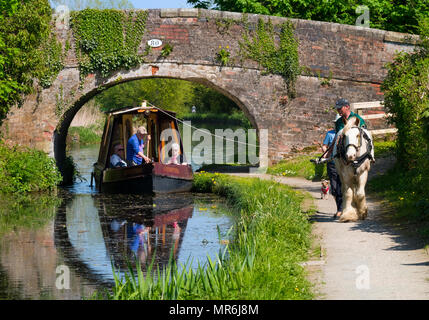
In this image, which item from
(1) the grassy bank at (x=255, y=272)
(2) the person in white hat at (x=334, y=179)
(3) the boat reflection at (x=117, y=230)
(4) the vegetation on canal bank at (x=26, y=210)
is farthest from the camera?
(4) the vegetation on canal bank at (x=26, y=210)

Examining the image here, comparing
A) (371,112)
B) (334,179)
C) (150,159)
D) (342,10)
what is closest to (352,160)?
(334,179)

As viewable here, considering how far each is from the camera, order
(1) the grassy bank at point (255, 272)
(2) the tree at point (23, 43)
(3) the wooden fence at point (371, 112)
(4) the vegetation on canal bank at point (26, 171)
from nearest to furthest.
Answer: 1. (1) the grassy bank at point (255, 272)
2. (4) the vegetation on canal bank at point (26, 171)
3. (2) the tree at point (23, 43)
4. (3) the wooden fence at point (371, 112)

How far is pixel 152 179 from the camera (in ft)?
52.5

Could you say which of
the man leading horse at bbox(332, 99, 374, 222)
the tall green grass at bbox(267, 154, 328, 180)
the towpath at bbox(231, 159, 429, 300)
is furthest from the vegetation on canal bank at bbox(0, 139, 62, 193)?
the man leading horse at bbox(332, 99, 374, 222)

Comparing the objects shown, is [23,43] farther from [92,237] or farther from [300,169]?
[92,237]

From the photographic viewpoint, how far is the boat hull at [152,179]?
1603cm

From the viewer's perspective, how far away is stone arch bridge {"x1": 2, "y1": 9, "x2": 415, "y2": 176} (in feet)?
59.8

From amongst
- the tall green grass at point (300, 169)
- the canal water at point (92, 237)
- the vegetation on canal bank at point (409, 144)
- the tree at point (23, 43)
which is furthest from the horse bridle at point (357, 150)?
the tree at point (23, 43)

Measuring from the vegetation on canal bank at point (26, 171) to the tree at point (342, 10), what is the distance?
377 inches

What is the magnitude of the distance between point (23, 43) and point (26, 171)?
284 centimetres

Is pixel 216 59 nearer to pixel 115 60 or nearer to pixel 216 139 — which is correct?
pixel 115 60

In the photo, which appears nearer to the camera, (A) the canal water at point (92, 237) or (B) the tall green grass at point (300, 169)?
(A) the canal water at point (92, 237)

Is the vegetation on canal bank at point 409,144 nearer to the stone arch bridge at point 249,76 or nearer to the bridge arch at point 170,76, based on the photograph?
the stone arch bridge at point 249,76

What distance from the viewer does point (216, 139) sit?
132 feet
